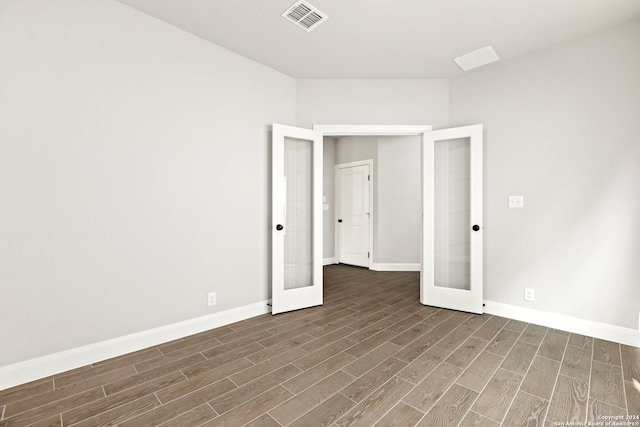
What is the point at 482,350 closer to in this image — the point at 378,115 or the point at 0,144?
the point at 378,115

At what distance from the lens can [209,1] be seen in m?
2.42

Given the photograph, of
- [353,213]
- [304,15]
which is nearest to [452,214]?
[304,15]

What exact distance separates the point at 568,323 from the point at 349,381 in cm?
240

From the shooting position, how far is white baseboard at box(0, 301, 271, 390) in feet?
6.63

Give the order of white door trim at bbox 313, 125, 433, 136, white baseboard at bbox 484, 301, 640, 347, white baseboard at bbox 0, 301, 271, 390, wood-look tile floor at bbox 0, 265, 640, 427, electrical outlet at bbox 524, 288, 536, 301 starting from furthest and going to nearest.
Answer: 1. white door trim at bbox 313, 125, 433, 136
2. electrical outlet at bbox 524, 288, 536, 301
3. white baseboard at bbox 484, 301, 640, 347
4. white baseboard at bbox 0, 301, 271, 390
5. wood-look tile floor at bbox 0, 265, 640, 427

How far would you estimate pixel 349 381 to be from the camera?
2068 mm

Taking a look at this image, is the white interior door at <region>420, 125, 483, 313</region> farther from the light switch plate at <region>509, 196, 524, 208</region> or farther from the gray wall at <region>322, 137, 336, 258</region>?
the gray wall at <region>322, 137, 336, 258</region>

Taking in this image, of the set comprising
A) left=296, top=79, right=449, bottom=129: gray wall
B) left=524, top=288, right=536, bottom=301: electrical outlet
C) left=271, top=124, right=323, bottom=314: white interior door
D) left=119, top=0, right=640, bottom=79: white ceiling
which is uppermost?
left=119, top=0, right=640, bottom=79: white ceiling

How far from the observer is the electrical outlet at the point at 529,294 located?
3.19 metres

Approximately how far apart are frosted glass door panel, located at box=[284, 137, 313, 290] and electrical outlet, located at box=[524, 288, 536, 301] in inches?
93.5

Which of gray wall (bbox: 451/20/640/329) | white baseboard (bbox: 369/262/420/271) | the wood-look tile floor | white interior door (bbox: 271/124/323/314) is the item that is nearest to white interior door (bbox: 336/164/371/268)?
white baseboard (bbox: 369/262/420/271)

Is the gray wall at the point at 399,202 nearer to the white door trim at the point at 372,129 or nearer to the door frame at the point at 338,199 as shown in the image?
the door frame at the point at 338,199

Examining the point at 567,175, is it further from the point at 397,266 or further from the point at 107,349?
the point at 107,349

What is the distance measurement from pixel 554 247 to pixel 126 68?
4.29 meters
